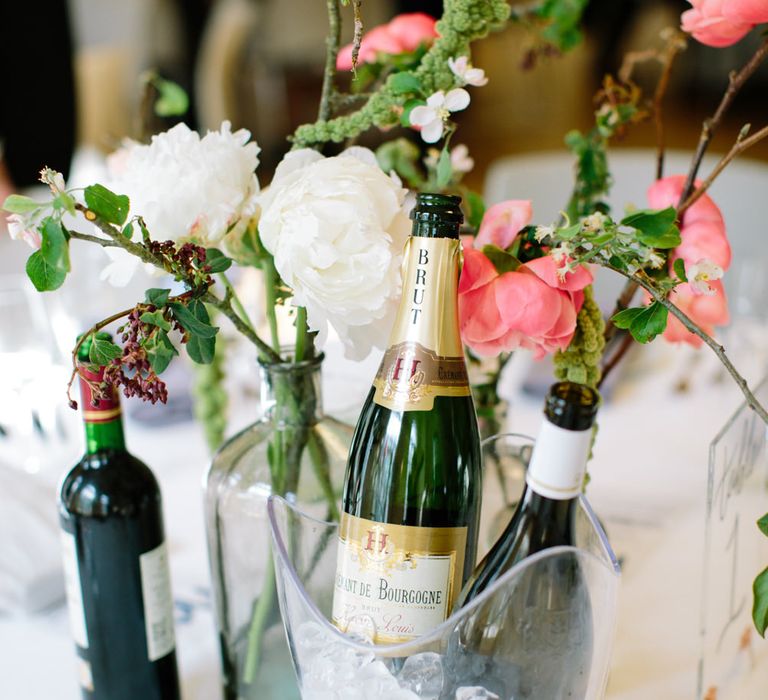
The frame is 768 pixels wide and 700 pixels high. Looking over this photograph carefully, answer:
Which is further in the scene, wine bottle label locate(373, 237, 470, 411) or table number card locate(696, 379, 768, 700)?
table number card locate(696, 379, 768, 700)

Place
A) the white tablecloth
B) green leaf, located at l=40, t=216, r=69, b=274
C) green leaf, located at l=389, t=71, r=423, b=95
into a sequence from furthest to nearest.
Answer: the white tablecloth → green leaf, located at l=389, t=71, r=423, b=95 → green leaf, located at l=40, t=216, r=69, b=274

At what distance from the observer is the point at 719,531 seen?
61cm

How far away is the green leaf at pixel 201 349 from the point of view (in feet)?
1.55

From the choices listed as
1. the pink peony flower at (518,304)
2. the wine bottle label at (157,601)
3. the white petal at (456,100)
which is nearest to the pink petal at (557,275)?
the pink peony flower at (518,304)

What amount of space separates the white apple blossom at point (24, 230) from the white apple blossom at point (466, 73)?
0.26 m

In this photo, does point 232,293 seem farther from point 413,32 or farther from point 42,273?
point 413,32

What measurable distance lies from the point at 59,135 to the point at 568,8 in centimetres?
256

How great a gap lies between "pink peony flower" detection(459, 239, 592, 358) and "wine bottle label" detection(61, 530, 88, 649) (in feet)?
1.01

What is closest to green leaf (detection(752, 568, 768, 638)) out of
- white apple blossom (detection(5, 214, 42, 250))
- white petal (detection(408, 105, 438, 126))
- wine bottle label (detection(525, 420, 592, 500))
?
wine bottle label (detection(525, 420, 592, 500))

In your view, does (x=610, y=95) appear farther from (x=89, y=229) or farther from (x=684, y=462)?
(x=89, y=229)

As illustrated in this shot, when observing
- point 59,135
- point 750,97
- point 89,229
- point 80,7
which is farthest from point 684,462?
point 750,97

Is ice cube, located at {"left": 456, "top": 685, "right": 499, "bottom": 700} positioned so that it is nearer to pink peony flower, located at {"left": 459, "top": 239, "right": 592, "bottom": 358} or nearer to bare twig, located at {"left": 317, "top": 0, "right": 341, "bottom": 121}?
pink peony flower, located at {"left": 459, "top": 239, "right": 592, "bottom": 358}

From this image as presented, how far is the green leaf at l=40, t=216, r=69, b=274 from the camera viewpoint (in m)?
0.41

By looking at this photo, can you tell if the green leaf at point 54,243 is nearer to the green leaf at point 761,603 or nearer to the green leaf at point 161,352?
the green leaf at point 161,352
